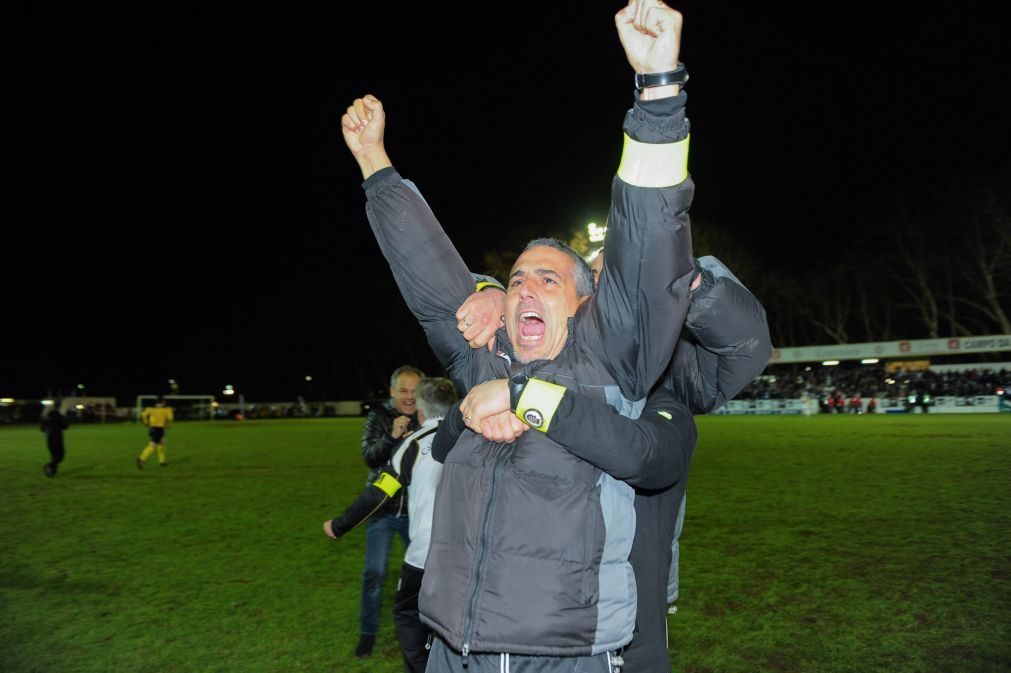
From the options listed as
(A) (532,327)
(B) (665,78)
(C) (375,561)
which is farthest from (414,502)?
(B) (665,78)

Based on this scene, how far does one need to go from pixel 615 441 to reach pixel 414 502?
263cm

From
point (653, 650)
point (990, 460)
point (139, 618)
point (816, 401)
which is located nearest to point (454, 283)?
point (653, 650)

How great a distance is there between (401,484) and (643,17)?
3.65 meters

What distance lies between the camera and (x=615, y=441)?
1.83 m

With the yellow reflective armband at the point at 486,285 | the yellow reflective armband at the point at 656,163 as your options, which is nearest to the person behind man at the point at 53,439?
the yellow reflective armband at the point at 486,285

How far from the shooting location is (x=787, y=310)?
59.5m

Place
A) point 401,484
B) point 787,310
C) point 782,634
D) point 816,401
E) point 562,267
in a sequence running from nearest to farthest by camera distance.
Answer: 1. point 562,267
2. point 401,484
3. point 782,634
4. point 816,401
5. point 787,310

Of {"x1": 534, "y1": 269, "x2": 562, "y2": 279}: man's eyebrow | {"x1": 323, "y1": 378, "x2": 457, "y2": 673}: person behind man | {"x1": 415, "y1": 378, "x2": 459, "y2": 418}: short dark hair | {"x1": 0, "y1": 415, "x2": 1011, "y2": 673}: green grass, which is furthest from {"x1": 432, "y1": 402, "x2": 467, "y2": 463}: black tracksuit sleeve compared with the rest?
{"x1": 0, "y1": 415, "x2": 1011, "y2": 673}: green grass

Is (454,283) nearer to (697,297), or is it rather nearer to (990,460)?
(697,297)

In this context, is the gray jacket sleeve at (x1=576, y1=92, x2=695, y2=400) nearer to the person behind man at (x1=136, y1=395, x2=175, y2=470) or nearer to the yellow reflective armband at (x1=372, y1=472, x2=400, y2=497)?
the yellow reflective armband at (x1=372, y1=472, x2=400, y2=497)

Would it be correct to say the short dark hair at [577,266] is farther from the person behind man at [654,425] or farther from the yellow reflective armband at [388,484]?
the yellow reflective armband at [388,484]

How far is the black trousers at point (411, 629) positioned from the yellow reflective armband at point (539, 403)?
2371 millimetres

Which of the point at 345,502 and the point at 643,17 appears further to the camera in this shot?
the point at 345,502

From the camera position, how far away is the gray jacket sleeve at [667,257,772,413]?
210 centimetres
